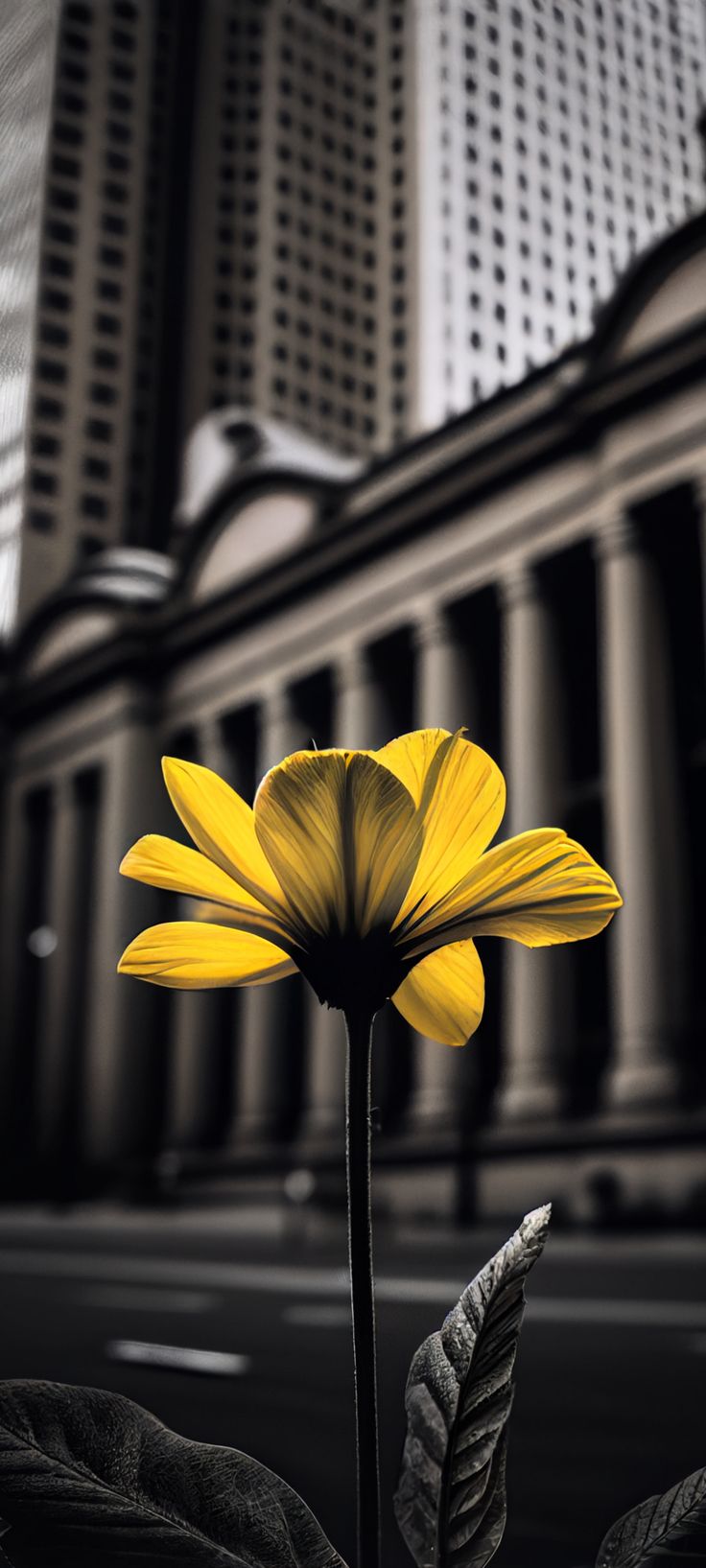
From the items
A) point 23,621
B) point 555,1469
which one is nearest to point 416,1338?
point 555,1469

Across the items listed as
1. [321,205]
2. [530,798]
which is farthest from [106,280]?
[530,798]

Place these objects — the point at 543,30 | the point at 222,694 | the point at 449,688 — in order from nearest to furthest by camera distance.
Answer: the point at 543,30, the point at 222,694, the point at 449,688

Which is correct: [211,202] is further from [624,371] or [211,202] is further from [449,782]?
[624,371]

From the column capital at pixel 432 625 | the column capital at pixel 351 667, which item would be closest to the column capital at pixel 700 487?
the column capital at pixel 432 625

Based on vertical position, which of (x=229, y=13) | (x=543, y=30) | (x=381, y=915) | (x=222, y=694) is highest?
(x=229, y=13)

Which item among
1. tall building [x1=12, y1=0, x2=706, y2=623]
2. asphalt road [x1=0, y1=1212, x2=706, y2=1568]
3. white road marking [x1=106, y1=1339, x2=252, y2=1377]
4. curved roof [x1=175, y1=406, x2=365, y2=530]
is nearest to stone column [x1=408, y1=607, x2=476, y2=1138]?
asphalt road [x1=0, y1=1212, x2=706, y2=1568]

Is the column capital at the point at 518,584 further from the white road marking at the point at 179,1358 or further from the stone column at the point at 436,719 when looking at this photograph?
the white road marking at the point at 179,1358

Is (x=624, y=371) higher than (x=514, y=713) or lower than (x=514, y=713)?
higher

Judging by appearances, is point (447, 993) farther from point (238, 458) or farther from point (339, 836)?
point (238, 458)
